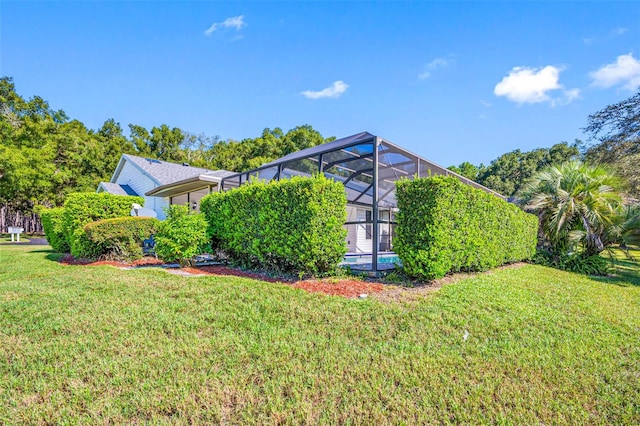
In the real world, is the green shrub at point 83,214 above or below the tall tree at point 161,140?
below

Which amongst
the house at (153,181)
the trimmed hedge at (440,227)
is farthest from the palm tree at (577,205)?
the house at (153,181)

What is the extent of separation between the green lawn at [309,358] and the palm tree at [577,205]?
5277 mm

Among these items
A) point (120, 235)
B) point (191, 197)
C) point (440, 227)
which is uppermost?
point (191, 197)

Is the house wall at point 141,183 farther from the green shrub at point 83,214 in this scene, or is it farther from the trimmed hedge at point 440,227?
the trimmed hedge at point 440,227

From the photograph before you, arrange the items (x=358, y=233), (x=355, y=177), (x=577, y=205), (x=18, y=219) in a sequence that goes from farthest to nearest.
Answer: (x=18, y=219), (x=358, y=233), (x=355, y=177), (x=577, y=205)

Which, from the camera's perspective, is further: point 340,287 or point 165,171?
point 165,171

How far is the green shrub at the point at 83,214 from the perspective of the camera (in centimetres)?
992

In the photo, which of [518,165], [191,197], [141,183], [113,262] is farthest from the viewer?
[518,165]

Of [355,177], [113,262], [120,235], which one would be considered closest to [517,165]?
[355,177]

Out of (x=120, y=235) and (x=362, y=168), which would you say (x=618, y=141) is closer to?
(x=362, y=168)

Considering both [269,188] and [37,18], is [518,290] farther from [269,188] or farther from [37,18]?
[37,18]

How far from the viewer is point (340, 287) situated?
18.0ft

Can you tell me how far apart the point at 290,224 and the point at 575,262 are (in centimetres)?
922

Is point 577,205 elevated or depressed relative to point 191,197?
depressed
